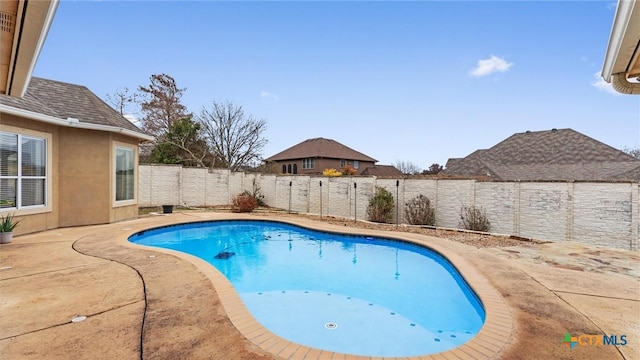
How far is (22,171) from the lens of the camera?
7836mm

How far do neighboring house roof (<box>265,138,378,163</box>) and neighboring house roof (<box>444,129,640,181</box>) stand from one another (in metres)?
14.6

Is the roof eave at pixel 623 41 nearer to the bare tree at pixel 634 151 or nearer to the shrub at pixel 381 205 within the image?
the shrub at pixel 381 205

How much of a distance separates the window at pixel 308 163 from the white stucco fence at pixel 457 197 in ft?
54.2

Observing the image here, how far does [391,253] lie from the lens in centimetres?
881

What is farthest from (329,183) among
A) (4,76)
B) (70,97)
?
(4,76)

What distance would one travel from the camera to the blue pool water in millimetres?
4418

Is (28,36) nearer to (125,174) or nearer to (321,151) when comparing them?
(125,174)

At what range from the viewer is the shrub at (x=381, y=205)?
12.4 m

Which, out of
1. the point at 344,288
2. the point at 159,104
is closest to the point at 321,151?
the point at 159,104

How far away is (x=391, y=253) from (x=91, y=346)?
7374 millimetres

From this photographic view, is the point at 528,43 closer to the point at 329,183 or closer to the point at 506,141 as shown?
the point at 329,183
